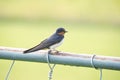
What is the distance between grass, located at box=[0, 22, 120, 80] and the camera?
5.84 meters

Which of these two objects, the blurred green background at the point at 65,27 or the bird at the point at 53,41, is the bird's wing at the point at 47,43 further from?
the blurred green background at the point at 65,27

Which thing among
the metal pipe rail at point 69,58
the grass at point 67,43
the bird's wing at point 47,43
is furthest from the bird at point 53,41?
the grass at point 67,43

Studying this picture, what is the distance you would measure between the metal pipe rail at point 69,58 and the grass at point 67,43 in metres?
3.36

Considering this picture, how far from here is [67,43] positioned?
7.93 m

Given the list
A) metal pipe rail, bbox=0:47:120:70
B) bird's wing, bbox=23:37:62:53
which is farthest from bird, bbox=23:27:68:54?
metal pipe rail, bbox=0:47:120:70

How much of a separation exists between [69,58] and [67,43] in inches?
232

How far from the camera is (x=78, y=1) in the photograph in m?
10.7

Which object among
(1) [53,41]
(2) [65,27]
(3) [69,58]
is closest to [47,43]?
(1) [53,41]

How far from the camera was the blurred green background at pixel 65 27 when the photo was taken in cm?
609

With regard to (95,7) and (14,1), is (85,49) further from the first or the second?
(14,1)

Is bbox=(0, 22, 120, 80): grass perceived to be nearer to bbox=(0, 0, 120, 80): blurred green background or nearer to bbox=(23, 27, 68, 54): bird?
bbox=(0, 0, 120, 80): blurred green background

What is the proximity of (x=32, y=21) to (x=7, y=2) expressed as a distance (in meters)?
0.54

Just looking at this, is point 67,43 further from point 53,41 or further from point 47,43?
point 47,43

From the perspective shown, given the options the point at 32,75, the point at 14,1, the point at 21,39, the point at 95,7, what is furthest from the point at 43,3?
the point at 32,75
